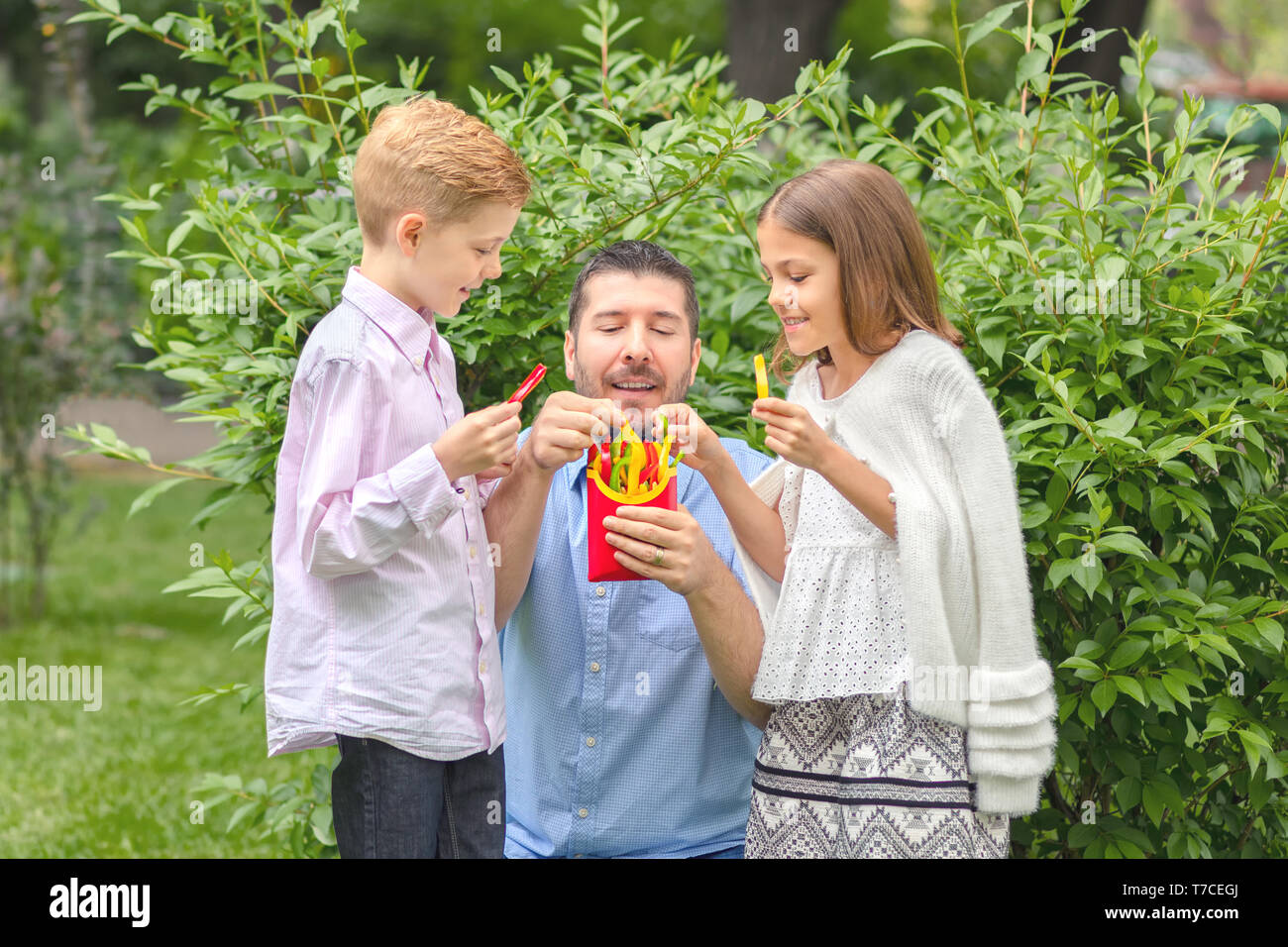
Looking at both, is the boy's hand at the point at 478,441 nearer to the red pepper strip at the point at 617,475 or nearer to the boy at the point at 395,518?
the boy at the point at 395,518

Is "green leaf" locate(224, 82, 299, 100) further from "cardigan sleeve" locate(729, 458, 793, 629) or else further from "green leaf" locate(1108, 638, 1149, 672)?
"green leaf" locate(1108, 638, 1149, 672)

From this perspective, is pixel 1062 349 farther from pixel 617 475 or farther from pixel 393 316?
pixel 393 316

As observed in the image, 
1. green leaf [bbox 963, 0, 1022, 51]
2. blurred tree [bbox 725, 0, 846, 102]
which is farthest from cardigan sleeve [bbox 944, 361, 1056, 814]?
blurred tree [bbox 725, 0, 846, 102]

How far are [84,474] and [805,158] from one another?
10661 millimetres

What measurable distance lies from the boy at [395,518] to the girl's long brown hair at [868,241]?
0.48 m

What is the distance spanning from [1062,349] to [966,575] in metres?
0.76

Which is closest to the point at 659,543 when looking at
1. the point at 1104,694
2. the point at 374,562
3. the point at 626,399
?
the point at 626,399

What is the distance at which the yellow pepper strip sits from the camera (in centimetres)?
222

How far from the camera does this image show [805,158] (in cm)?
348

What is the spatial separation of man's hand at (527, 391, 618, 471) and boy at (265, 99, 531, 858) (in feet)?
0.38

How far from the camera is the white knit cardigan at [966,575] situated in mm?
2109

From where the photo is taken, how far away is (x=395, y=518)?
6.72 ft

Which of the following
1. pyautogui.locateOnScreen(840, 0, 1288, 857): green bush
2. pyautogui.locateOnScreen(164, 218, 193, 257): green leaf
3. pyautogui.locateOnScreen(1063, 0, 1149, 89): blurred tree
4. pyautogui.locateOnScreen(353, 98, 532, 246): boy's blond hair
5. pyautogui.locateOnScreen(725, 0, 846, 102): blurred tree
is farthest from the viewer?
pyautogui.locateOnScreen(725, 0, 846, 102): blurred tree

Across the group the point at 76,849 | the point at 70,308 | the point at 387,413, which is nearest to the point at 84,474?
the point at 70,308
